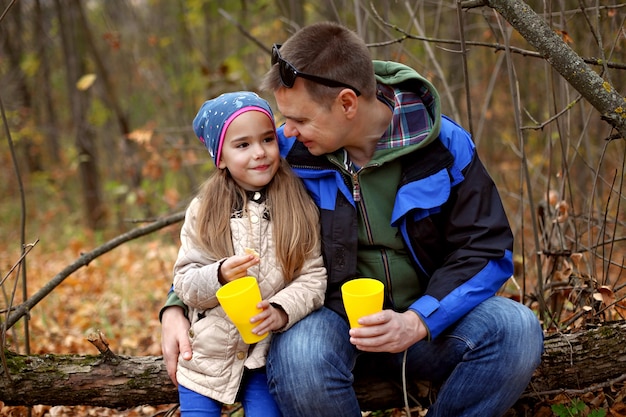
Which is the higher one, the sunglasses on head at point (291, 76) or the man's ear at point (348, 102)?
the sunglasses on head at point (291, 76)

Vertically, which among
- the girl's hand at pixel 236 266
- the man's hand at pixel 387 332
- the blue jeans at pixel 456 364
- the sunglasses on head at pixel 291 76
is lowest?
the blue jeans at pixel 456 364

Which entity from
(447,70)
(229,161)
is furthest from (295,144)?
(447,70)

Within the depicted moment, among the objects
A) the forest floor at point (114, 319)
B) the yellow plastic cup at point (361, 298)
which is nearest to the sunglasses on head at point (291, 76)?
the yellow plastic cup at point (361, 298)

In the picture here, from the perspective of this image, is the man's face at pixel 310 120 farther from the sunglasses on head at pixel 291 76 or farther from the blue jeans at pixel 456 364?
the blue jeans at pixel 456 364

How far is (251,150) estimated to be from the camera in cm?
214

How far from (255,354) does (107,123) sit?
830 centimetres

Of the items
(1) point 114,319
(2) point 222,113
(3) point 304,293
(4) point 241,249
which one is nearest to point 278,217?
(4) point 241,249

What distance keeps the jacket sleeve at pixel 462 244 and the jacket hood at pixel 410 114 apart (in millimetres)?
86

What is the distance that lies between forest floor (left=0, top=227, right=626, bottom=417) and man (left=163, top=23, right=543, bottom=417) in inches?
17.9

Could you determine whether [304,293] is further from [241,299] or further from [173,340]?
[173,340]

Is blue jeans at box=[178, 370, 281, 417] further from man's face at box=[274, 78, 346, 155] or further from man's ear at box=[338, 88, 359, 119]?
man's ear at box=[338, 88, 359, 119]

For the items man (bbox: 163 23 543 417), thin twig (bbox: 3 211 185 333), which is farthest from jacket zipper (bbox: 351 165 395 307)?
thin twig (bbox: 3 211 185 333)

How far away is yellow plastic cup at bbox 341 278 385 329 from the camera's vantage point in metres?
1.81

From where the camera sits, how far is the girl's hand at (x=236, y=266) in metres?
1.94
